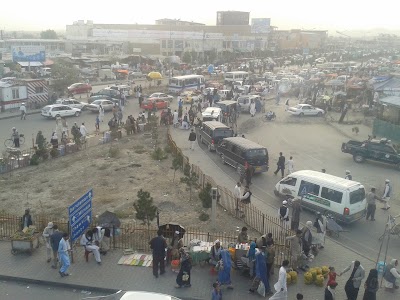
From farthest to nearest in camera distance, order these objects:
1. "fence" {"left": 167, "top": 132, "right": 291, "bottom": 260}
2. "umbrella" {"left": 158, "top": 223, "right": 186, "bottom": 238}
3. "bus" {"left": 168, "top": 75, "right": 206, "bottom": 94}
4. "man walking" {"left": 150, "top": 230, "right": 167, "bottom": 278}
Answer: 1. "bus" {"left": 168, "top": 75, "right": 206, "bottom": 94}
2. "fence" {"left": 167, "top": 132, "right": 291, "bottom": 260}
3. "umbrella" {"left": 158, "top": 223, "right": 186, "bottom": 238}
4. "man walking" {"left": 150, "top": 230, "right": 167, "bottom": 278}

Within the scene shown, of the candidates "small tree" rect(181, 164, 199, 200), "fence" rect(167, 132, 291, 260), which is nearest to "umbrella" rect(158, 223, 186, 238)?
"fence" rect(167, 132, 291, 260)

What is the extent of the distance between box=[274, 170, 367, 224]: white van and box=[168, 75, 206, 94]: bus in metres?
28.8

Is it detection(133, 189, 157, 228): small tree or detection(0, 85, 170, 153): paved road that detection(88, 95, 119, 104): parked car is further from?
detection(133, 189, 157, 228): small tree

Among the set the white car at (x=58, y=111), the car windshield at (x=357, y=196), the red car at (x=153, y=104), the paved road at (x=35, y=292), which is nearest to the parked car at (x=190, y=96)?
the red car at (x=153, y=104)

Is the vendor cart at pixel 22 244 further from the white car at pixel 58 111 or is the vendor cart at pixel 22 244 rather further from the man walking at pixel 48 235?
the white car at pixel 58 111

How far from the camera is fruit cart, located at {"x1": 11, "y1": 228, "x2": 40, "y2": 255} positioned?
11766 millimetres

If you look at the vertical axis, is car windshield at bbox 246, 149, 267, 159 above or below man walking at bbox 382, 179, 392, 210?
above

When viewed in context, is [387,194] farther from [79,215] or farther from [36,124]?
[36,124]

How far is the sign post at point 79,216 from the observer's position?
11.1 m

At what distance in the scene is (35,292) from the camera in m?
10.3

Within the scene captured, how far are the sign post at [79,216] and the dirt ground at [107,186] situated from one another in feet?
9.87

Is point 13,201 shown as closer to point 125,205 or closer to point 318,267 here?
point 125,205

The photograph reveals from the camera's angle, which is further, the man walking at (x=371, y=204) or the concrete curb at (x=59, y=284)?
the man walking at (x=371, y=204)

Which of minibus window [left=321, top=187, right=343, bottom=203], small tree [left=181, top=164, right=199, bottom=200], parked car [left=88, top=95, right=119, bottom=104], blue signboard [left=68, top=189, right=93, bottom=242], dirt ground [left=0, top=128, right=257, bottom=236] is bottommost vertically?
dirt ground [left=0, top=128, right=257, bottom=236]
